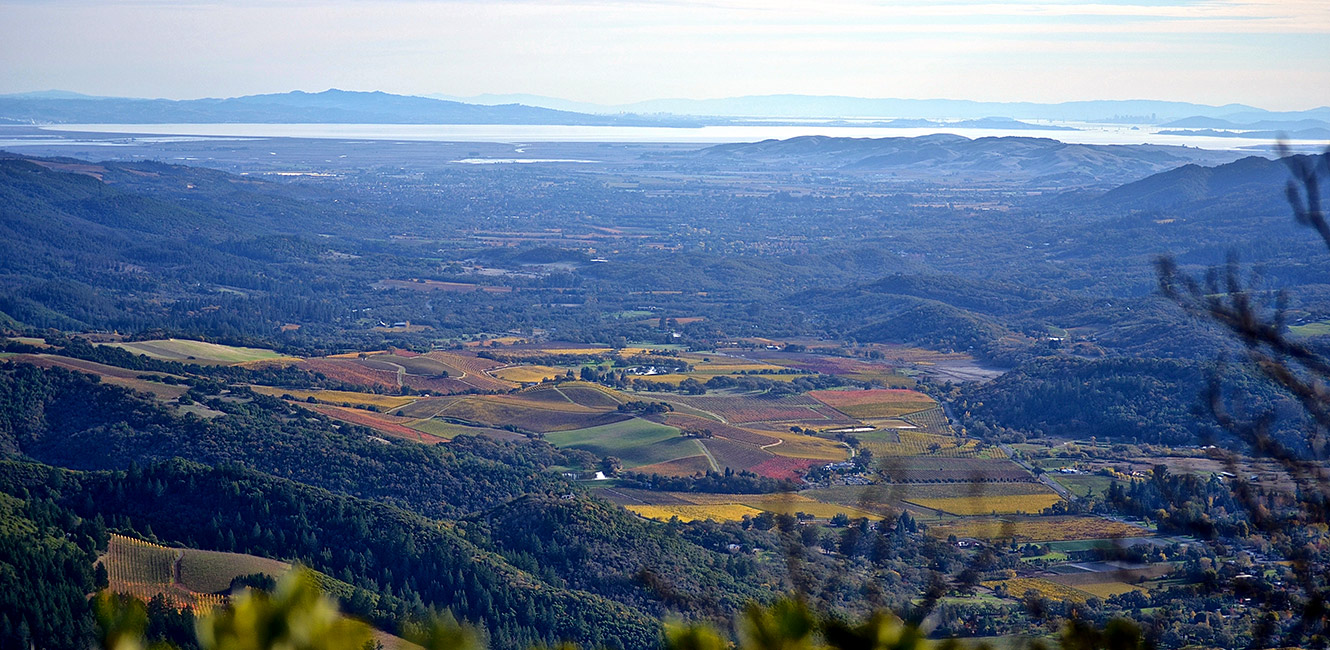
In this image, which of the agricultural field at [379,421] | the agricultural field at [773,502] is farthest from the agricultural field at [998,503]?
the agricultural field at [379,421]

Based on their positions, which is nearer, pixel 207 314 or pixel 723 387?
pixel 723 387

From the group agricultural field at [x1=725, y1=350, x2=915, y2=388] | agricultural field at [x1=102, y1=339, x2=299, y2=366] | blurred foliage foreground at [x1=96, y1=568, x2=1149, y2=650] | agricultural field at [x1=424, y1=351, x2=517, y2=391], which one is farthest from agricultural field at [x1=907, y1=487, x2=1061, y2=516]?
blurred foliage foreground at [x1=96, y1=568, x2=1149, y2=650]

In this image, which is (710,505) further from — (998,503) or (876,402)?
(876,402)

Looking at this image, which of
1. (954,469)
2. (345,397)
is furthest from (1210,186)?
(345,397)

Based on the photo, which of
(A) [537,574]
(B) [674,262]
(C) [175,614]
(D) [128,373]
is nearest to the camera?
(C) [175,614]

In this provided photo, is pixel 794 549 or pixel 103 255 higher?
pixel 794 549

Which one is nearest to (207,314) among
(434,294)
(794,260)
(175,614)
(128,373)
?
(434,294)

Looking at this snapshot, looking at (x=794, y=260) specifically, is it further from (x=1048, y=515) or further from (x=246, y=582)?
(x=246, y=582)

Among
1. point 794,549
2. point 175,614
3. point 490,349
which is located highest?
point 794,549
